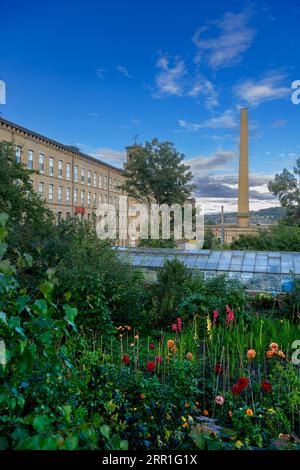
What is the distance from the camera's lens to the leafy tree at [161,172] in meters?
31.1

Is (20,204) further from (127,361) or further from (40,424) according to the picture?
(40,424)

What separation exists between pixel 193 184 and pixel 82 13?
27691 mm

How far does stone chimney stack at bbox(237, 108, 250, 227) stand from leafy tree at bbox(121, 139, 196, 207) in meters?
4.82

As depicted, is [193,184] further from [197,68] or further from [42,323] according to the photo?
[42,323]

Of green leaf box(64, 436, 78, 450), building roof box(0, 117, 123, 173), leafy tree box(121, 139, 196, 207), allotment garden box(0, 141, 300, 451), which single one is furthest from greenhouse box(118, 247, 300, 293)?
building roof box(0, 117, 123, 173)

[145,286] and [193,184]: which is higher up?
[193,184]

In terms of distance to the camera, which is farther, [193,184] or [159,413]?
[193,184]

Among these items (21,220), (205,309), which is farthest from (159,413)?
(21,220)

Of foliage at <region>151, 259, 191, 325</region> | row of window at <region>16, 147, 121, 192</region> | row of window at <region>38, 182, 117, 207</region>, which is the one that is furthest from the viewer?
row of window at <region>38, 182, 117, 207</region>

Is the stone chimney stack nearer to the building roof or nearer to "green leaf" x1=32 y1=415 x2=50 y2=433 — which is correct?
the building roof

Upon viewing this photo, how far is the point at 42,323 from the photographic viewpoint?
5.28ft

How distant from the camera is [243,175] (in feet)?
105

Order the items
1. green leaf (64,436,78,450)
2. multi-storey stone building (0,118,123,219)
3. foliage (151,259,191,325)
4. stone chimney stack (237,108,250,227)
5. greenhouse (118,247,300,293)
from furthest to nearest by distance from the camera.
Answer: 1. multi-storey stone building (0,118,123,219)
2. stone chimney stack (237,108,250,227)
3. greenhouse (118,247,300,293)
4. foliage (151,259,191,325)
5. green leaf (64,436,78,450)

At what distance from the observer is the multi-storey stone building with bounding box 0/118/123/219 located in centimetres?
3762
